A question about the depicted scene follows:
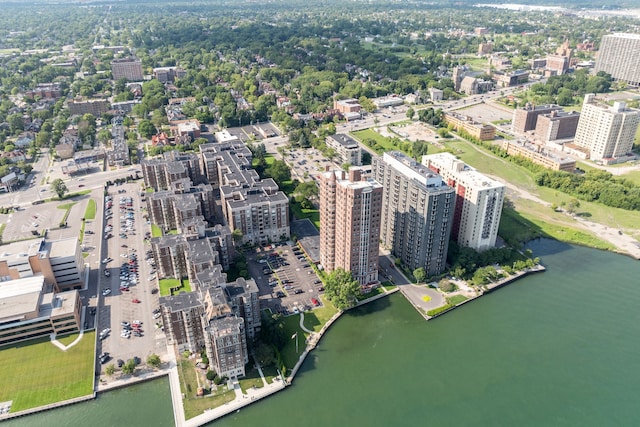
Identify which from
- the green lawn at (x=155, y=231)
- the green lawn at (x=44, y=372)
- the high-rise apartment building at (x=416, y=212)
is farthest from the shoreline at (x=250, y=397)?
the green lawn at (x=155, y=231)

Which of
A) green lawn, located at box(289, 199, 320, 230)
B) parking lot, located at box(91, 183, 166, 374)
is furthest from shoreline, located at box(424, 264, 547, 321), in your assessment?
parking lot, located at box(91, 183, 166, 374)

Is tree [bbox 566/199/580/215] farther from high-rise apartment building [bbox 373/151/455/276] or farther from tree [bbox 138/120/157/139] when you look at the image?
tree [bbox 138/120/157/139]

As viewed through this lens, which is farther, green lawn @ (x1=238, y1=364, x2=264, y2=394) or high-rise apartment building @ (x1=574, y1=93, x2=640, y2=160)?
high-rise apartment building @ (x1=574, y1=93, x2=640, y2=160)

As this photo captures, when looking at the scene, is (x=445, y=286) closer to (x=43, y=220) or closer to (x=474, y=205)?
(x=474, y=205)

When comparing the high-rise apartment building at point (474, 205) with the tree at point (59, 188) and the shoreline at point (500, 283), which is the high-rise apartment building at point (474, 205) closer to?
the shoreline at point (500, 283)

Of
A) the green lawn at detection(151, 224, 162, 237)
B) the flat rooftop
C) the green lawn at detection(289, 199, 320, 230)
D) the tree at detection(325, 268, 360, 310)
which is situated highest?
the flat rooftop
